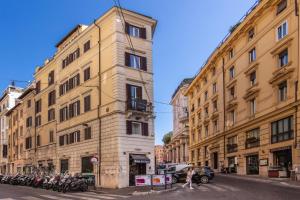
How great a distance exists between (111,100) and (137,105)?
2365mm

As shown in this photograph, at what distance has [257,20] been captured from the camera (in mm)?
48094

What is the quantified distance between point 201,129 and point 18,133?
1193 inches

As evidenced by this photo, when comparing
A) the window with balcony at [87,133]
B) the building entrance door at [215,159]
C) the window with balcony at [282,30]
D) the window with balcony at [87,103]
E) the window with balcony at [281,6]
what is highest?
the window with balcony at [281,6]

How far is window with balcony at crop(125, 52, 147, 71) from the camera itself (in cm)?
4231

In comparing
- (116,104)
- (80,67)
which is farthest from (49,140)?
(116,104)

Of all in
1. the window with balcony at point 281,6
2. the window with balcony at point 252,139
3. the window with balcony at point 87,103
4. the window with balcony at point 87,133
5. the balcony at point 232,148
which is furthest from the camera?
the balcony at point 232,148

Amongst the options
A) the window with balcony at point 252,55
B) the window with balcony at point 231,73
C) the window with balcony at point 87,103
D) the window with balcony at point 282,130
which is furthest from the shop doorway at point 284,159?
the window with balcony at point 87,103

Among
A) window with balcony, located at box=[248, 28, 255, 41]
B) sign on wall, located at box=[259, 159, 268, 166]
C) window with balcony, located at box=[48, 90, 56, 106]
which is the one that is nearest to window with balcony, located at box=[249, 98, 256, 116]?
sign on wall, located at box=[259, 159, 268, 166]

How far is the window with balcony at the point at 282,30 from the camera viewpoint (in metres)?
41.7

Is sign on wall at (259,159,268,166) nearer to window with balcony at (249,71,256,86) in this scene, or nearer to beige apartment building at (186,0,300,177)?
beige apartment building at (186,0,300,177)

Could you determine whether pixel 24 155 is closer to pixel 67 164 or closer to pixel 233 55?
pixel 67 164

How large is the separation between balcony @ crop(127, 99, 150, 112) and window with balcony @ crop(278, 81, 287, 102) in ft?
39.9

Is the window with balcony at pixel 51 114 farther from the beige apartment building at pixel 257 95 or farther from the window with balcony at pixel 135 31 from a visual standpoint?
the beige apartment building at pixel 257 95

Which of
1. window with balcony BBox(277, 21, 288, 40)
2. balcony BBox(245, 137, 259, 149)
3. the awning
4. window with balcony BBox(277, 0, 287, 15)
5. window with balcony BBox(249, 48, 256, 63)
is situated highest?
window with balcony BBox(277, 0, 287, 15)
